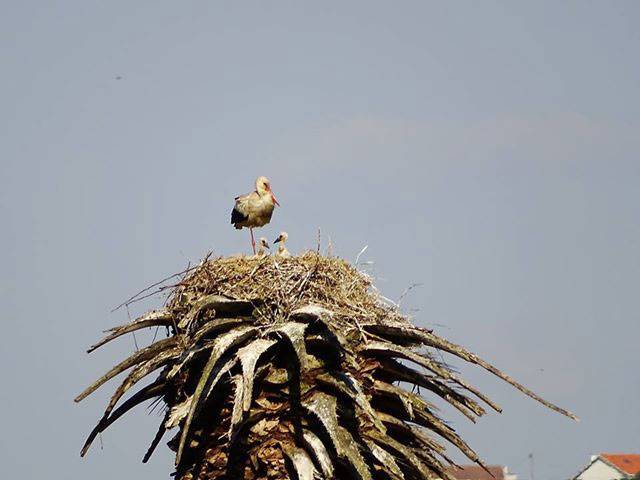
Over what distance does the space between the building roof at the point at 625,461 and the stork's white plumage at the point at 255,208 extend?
6159 centimetres

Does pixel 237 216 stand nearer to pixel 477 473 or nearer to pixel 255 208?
pixel 255 208

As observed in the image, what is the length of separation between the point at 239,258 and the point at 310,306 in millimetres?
1460

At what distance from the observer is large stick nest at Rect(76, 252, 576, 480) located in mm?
12844

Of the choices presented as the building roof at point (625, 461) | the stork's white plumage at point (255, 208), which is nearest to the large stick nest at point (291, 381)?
the stork's white plumage at point (255, 208)

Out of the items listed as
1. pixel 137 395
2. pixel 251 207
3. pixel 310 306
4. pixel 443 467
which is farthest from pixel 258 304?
pixel 251 207

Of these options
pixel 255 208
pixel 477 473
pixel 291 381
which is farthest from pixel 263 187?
pixel 477 473

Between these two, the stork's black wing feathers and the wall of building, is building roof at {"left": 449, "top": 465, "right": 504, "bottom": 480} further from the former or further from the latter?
the stork's black wing feathers

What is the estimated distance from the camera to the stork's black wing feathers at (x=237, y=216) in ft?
65.3

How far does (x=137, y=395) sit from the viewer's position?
13.8 m

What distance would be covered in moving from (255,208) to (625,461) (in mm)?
65254

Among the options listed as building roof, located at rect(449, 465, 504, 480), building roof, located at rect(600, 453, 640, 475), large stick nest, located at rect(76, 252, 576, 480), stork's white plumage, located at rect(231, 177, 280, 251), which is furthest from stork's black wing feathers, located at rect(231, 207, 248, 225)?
building roof, located at rect(600, 453, 640, 475)

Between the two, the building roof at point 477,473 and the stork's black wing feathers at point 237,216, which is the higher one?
the building roof at point 477,473

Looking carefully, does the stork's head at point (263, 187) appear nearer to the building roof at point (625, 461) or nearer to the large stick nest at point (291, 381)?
the large stick nest at point (291, 381)

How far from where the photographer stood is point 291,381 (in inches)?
520
